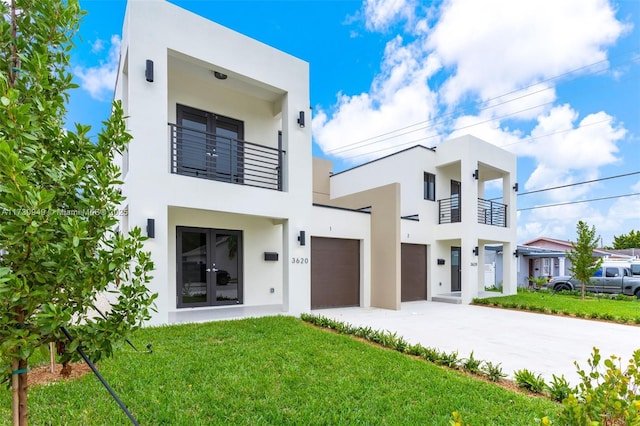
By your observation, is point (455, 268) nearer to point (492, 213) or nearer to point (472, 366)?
point (492, 213)

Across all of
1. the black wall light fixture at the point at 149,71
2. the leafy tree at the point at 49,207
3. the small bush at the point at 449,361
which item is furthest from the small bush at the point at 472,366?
the black wall light fixture at the point at 149,71

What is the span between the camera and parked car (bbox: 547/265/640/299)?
1702 cm

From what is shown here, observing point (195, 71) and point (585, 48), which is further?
point (585, 48)

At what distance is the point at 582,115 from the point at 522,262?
33.6 feet

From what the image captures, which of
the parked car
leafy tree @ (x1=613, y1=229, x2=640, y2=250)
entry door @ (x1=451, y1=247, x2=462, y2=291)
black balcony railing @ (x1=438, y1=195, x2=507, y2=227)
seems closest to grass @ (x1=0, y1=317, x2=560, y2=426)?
black balcony railing @ (x1=438, y1=195, x2=507, y2=227)

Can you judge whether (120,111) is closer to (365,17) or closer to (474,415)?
(474,415)

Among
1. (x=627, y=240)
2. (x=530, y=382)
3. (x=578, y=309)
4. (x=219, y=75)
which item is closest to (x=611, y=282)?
(x=578, y=309)

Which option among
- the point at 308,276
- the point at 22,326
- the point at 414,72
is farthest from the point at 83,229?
the point at 414,72

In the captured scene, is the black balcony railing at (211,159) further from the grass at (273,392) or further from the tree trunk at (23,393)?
the tree trunk at (23,393)

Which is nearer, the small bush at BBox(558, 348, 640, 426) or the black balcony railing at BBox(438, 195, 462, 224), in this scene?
the small bush at BBox(558, 348, 640, 426)

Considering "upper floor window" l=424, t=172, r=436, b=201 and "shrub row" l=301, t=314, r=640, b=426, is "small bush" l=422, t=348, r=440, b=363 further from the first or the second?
"upper floor window" l=424, t=172, r=436, b=201

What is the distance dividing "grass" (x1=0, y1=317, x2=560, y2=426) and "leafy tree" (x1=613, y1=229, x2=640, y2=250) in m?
49.7

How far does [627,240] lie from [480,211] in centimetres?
3914

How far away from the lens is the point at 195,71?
28.0 ft
